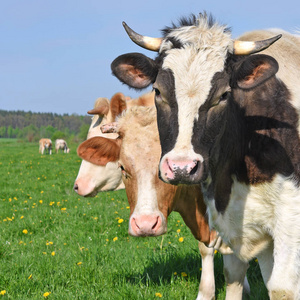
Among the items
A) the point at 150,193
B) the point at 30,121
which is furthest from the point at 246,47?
the point at 30,121

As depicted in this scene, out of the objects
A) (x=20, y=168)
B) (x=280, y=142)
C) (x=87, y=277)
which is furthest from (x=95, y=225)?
(x=20, y=168)

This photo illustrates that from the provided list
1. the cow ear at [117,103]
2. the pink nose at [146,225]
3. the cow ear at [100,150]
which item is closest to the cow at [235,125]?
the pink nose at [146,225]

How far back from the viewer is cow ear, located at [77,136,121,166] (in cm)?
470

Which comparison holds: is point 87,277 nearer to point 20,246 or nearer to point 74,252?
point 74,252

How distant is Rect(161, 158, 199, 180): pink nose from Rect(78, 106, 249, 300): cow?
107cm

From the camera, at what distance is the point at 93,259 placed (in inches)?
210

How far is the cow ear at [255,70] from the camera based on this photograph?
10.1 feet

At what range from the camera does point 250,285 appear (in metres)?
5.13

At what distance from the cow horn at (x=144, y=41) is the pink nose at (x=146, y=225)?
143 centimetres

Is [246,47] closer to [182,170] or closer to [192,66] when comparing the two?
[192,66]

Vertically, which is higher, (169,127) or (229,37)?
(229,37)

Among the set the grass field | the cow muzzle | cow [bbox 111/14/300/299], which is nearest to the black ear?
cow [bbox 111/14/300/299]

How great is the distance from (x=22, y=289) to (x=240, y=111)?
303 cm

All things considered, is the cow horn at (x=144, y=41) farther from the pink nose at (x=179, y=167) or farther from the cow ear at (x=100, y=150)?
the cow ear at (x=100, y=150)
